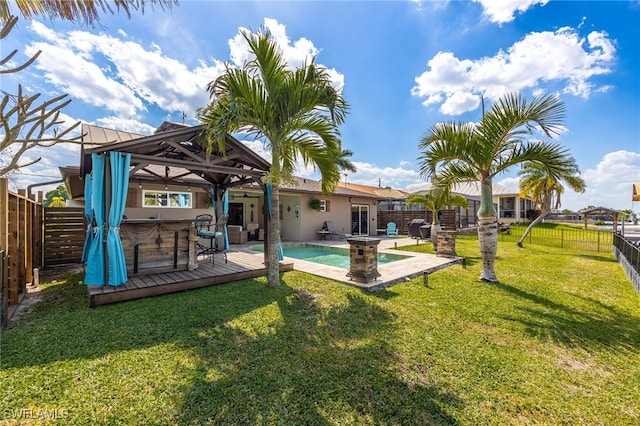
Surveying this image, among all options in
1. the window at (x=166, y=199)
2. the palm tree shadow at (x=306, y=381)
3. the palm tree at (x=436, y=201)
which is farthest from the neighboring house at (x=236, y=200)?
the palm tree at (x=436, y=201)

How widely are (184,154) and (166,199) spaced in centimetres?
397

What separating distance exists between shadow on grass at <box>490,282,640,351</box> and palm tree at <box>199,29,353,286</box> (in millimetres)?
4697

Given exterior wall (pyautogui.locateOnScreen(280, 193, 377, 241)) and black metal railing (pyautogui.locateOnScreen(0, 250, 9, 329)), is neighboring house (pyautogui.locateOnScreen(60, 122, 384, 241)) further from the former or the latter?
black metal railing (pyautogui.locateOnScreen(0, 250, 9, 329))

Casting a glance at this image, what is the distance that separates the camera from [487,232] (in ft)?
20.7

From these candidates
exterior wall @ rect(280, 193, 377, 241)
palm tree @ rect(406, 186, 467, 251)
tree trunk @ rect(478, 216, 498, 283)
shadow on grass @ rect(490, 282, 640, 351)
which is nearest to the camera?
shadow on grass @ rect(490, 282, 640, 351)

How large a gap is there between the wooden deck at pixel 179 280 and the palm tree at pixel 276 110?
1.12 metres

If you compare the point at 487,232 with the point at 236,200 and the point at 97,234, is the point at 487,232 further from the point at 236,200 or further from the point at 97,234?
the point at 236,200

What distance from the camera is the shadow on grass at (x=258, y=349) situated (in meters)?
2.25

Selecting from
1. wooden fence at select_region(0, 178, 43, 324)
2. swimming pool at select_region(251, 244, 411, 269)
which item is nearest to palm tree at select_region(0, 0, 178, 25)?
wooden fence at select_region(0, 178, 43, 324)

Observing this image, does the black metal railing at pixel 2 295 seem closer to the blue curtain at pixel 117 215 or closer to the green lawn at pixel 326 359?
the green lawn at pixel 326 359

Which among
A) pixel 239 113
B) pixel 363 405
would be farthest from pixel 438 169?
pixel 363 405

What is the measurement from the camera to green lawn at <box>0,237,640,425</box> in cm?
223

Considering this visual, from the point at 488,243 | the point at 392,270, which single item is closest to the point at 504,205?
the point at 488,243

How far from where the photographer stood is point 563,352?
3.29 meters
